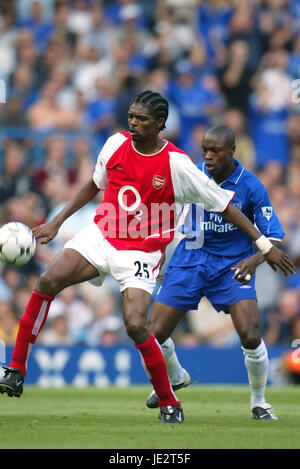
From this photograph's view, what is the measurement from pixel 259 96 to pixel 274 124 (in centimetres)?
53

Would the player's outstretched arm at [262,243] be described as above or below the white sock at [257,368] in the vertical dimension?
above

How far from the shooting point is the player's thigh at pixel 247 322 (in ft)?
24.8

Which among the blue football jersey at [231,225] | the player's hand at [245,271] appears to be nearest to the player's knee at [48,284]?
the player's hand at [245,271]

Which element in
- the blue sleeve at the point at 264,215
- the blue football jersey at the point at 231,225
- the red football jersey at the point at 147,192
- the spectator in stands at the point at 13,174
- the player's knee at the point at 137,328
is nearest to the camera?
the player's knee at the point at 137,328

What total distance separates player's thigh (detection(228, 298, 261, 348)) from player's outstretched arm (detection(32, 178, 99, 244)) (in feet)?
5.15

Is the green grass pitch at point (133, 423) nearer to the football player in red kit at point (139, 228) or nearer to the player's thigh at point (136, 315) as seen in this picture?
the football player in red kit at point (139, 228)

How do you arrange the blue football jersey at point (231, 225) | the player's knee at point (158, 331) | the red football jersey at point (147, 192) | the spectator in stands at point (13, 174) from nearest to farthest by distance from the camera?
1. the red football jersey at point (147, 192)
2. the blue football jersey at point (231, 225)
3. the player's knee at point (158, 331)
4. the spectator in stands at point (13, 174)

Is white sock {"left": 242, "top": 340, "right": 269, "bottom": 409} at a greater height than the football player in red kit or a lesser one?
lesser

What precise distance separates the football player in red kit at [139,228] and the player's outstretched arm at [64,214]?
0.01 metres

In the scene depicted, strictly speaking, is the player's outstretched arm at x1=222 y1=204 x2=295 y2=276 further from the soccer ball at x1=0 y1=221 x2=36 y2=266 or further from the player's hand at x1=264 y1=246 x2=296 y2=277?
the soccer ball at x1=0 y1=221 x2=36 y2=266

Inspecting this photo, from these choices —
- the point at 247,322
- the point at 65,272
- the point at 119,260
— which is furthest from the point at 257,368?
the point at 65,272

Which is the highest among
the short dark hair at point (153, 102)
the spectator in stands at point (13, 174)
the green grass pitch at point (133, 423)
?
the spectator in stands at point (13, 174)

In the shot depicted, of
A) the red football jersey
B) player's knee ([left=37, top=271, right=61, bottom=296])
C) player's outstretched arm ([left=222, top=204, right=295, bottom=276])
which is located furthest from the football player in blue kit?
player's knee ([left=37, top=271, right=61, bottom=296])

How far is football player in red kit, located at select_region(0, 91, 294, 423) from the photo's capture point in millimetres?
6902
